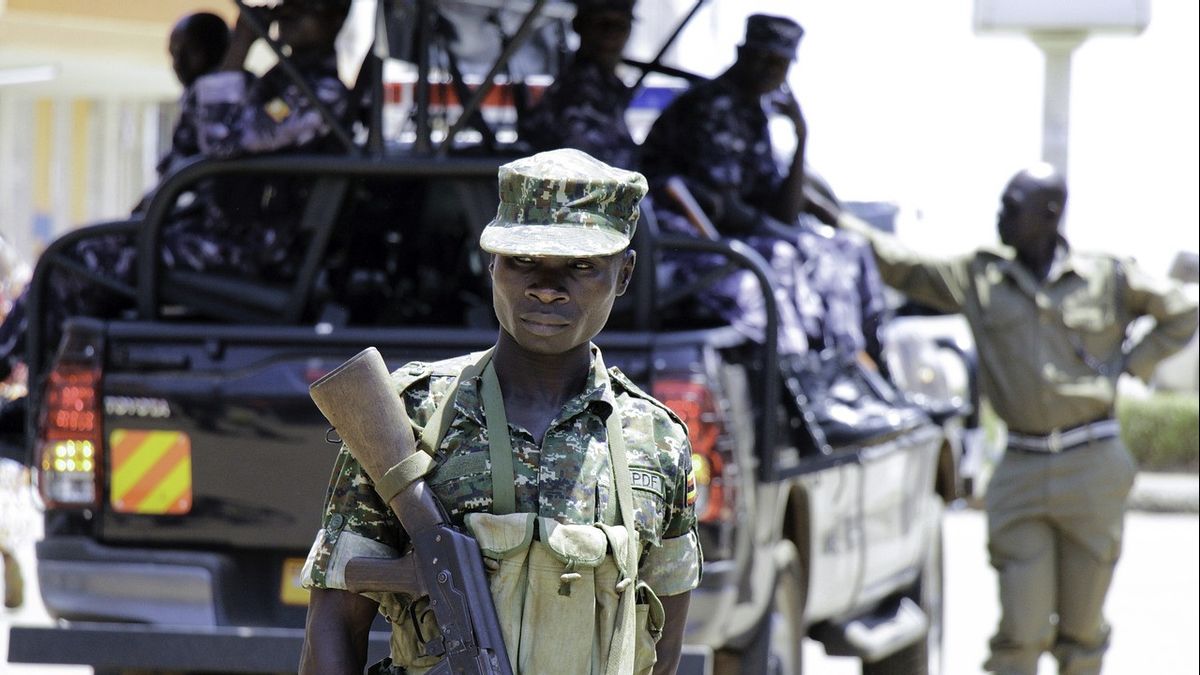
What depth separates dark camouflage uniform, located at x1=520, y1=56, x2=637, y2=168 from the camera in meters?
5.97

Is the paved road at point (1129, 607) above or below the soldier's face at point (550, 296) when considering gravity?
below

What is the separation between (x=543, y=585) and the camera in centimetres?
244

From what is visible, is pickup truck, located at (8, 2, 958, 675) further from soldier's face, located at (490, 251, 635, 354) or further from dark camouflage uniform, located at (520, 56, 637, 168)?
soldier's face, located at (490, 251, 635, 354)

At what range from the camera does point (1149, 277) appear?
663 centimetres

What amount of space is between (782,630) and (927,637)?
1.64 metres

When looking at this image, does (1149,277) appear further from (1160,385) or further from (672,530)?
(1160,385)

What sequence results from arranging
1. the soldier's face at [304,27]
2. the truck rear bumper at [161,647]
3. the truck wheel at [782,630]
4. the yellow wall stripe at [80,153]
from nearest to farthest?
the truck rear bumper at [161,647]
the truck wheel at [782,630]
the soldier's face at [304,27]
the yellow wall stripe at [80,153]

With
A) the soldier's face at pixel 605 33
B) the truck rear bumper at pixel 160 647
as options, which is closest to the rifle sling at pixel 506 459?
the truck rear bumper at pixel 160 647

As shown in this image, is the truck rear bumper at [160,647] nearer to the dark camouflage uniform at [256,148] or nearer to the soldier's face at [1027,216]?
the dark camouflage uniform at [256,148]

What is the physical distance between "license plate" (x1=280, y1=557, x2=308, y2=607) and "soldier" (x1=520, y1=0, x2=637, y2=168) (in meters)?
1.65

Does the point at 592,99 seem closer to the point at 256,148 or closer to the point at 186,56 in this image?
the point at 256,148

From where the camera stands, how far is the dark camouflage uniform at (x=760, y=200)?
629 cm

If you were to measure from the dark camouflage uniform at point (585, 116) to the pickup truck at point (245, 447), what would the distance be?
87 centimetres

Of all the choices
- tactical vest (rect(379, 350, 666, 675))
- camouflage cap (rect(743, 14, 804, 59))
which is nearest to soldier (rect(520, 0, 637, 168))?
camouflage cap (rect(743, 14, 804, 59))
